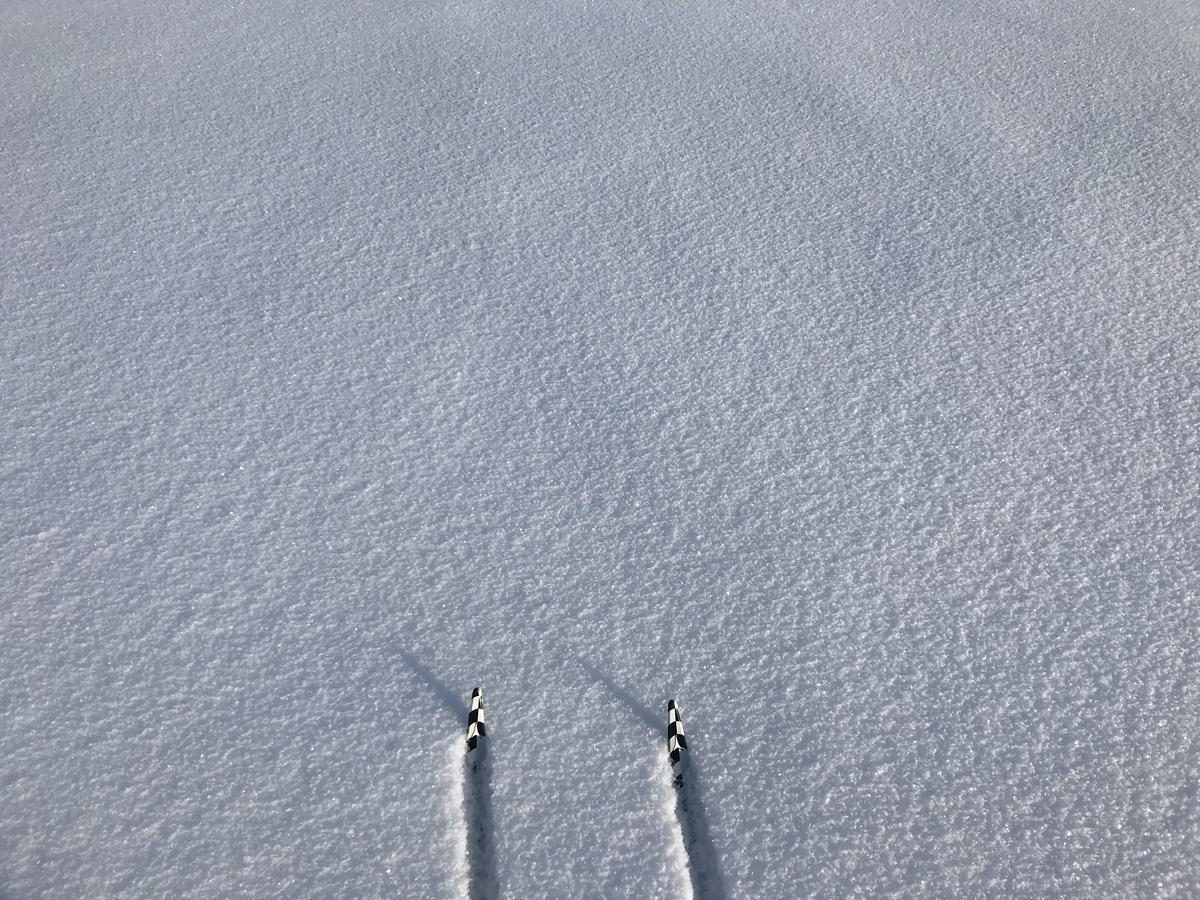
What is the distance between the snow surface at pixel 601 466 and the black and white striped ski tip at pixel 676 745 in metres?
0.02

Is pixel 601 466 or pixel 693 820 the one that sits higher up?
pixel 601 466

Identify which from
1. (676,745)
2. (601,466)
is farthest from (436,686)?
(601,466)

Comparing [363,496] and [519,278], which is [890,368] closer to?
[519,278]

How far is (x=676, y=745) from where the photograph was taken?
1.06m

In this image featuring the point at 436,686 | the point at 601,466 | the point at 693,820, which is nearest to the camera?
the point at 693,820

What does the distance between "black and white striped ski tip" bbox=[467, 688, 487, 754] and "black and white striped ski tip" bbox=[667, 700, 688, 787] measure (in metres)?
0.19

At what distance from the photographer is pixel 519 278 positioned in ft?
5.49

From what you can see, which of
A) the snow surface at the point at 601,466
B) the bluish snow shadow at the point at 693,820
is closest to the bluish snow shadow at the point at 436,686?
the snow surface at the point at 601,466

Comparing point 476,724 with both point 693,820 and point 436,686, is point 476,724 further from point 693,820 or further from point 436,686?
point 693,820

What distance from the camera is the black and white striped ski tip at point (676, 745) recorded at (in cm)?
105

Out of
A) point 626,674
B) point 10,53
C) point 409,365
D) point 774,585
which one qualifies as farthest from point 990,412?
point 10,53

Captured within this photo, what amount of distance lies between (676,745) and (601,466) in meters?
0.42

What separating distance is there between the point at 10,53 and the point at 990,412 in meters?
2.11

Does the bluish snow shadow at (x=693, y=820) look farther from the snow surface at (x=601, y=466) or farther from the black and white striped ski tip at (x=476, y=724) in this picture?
the black and white striped ski tip at (x=476, y=724)
